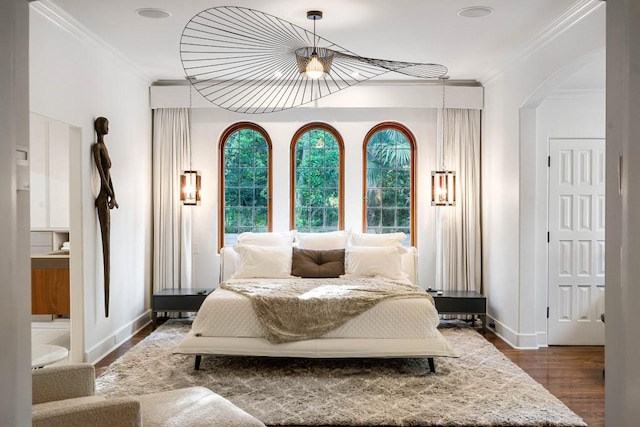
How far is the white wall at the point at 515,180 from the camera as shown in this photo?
16.9 feet

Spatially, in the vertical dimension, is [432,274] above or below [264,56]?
below

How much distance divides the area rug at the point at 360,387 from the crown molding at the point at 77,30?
2.64m

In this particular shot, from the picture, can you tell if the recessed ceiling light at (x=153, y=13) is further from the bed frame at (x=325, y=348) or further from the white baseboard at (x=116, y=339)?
the white baseboard at (x=116, y=339)

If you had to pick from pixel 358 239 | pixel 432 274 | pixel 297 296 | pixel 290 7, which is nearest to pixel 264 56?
pixel 290 7

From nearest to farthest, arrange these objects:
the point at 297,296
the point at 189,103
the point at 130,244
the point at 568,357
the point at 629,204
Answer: the point at 629,204 < the point at 297,296 < the point at 568,357 < the point at 130,244 < the point at 189,103

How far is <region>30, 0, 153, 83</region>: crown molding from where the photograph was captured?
4.27 m

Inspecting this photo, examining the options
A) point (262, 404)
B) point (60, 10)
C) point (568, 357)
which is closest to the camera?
point (262, 404)

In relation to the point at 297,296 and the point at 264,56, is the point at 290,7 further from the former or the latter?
the point at 297,296

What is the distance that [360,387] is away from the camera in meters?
4.47

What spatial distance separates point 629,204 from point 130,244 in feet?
17.5

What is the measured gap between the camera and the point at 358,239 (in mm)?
6676

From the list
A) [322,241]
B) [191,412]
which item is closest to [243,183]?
[322,241]

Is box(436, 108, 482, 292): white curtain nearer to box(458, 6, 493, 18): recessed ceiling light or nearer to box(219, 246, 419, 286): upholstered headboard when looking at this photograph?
box(219, 246, 419, 286): upholstered headboard

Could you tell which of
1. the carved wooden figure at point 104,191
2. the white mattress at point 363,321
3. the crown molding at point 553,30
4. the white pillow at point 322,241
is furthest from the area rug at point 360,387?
the crown molding at point 553,30
